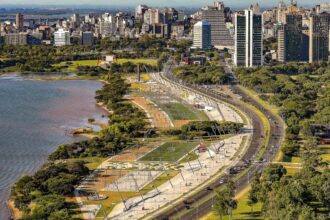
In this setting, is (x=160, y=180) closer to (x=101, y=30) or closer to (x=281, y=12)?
(x=281, y=12)

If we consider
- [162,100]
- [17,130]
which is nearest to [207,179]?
[17,130]

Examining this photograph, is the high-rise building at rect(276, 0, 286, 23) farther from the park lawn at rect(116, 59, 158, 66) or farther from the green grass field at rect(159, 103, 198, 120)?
the green grass field at rect(159, 103, 198, 120)

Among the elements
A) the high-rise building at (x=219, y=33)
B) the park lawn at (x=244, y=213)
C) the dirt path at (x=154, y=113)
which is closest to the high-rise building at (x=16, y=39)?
the high-rise building at (x=219, y=33)

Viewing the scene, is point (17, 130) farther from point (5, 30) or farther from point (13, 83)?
point (5, 30)

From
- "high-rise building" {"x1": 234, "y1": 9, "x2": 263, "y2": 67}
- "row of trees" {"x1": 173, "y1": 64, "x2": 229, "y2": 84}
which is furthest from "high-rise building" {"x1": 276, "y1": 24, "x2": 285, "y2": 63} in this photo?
"row of trees" {"x1": 173, "y1": 64, "x2": 229, "y2": 84}

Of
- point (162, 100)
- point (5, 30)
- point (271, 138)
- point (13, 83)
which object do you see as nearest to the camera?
point (271, 138)

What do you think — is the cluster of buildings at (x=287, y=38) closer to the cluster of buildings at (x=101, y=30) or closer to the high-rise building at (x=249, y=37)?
the high-rise building at (x=249, y=37)

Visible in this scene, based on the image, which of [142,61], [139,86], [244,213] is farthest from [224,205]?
[142,61]
